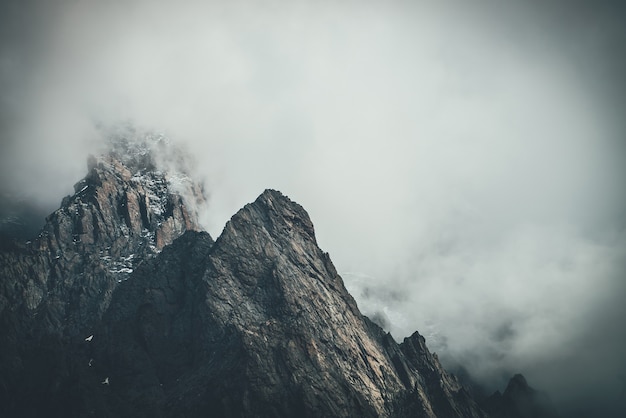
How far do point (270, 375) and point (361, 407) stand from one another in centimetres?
3584

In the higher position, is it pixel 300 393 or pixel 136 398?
pixel 136 398

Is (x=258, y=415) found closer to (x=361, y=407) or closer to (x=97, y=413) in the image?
(x=361, y=407)

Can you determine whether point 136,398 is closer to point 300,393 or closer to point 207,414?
point 207,414

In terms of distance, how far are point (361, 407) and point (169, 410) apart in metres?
68.3

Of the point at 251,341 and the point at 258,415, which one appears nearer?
the point at 258,415

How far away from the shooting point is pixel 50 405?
19700 centimetres

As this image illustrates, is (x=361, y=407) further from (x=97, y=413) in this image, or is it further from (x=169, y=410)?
(x=97, y=413)

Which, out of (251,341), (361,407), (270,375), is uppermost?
(251,341)

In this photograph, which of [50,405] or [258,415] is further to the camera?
[50,405]

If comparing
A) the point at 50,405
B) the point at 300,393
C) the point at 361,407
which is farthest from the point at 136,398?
the point at 361,407

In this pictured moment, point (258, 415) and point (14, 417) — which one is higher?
point (14, 417)

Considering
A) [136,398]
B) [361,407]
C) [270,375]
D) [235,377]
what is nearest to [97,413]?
[136,398]

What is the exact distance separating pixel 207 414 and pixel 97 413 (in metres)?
40.2

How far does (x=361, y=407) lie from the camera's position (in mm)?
198625
